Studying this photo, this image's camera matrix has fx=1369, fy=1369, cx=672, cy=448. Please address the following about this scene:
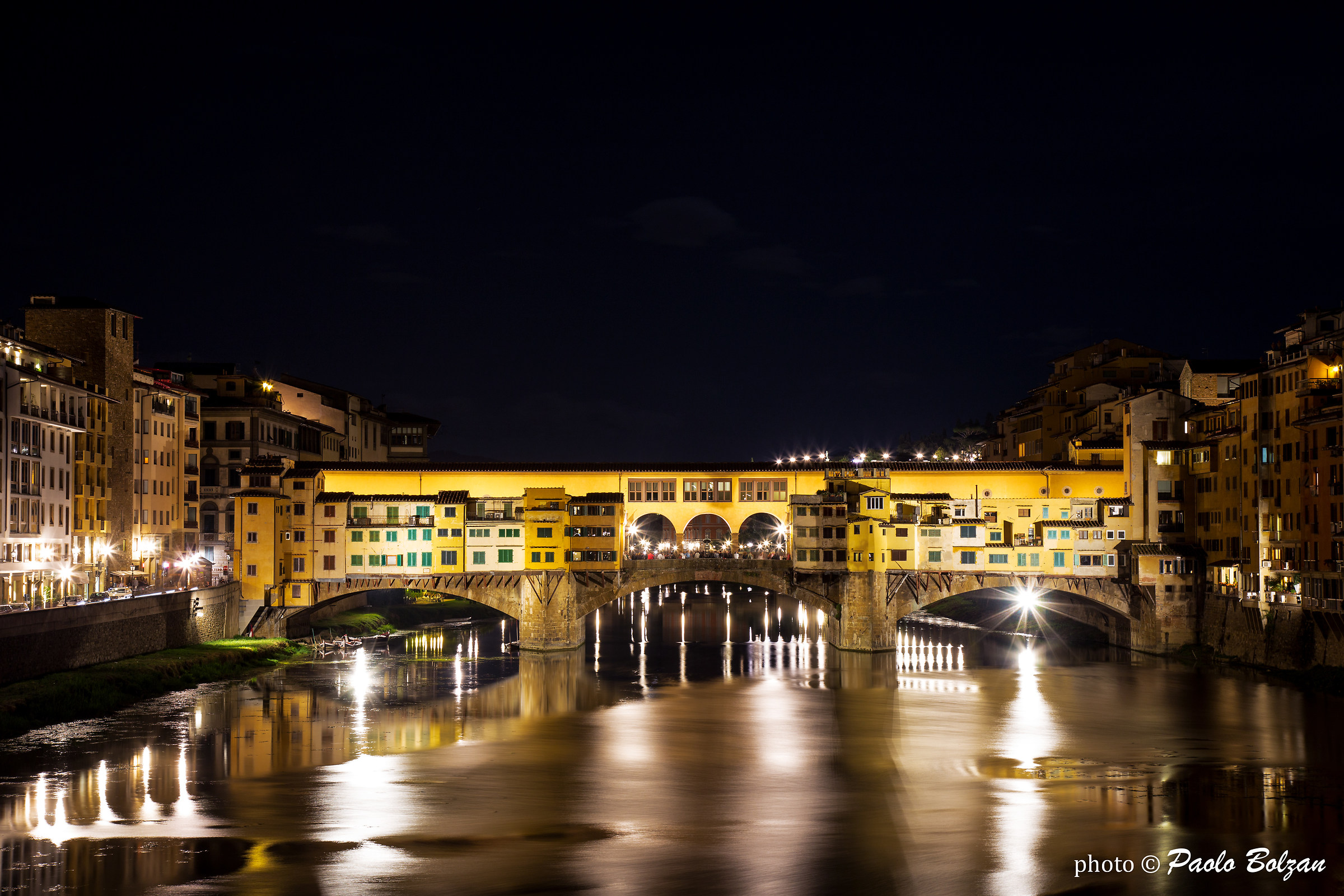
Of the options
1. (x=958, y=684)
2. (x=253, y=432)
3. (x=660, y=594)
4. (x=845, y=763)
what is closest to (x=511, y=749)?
(x=845, y=763)

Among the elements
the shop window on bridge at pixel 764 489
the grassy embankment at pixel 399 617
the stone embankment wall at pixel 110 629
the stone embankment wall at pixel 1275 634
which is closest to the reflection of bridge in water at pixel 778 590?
the stone embankment wall at pixel 1275 634

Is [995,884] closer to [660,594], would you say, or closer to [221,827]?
[221,827]

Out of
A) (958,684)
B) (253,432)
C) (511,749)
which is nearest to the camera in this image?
(511,749)

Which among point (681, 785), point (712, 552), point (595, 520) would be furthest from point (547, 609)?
point (681, 785)

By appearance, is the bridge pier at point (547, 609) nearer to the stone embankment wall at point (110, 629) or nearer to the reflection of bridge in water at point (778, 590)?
the reflection of bridge in water at point (778, 590)

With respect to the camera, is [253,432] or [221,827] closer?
[221,827]

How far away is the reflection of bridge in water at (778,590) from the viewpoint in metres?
77.3

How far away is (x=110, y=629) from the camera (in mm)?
59625

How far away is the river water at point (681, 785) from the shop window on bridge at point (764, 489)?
16.1 meters

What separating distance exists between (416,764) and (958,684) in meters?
30.7

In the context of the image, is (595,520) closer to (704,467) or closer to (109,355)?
(704,467)

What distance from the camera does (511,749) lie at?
4941 centimetres

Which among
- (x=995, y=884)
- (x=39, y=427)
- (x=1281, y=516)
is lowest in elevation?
(x=995, y=884)

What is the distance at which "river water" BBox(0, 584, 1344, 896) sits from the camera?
33.2 meters
